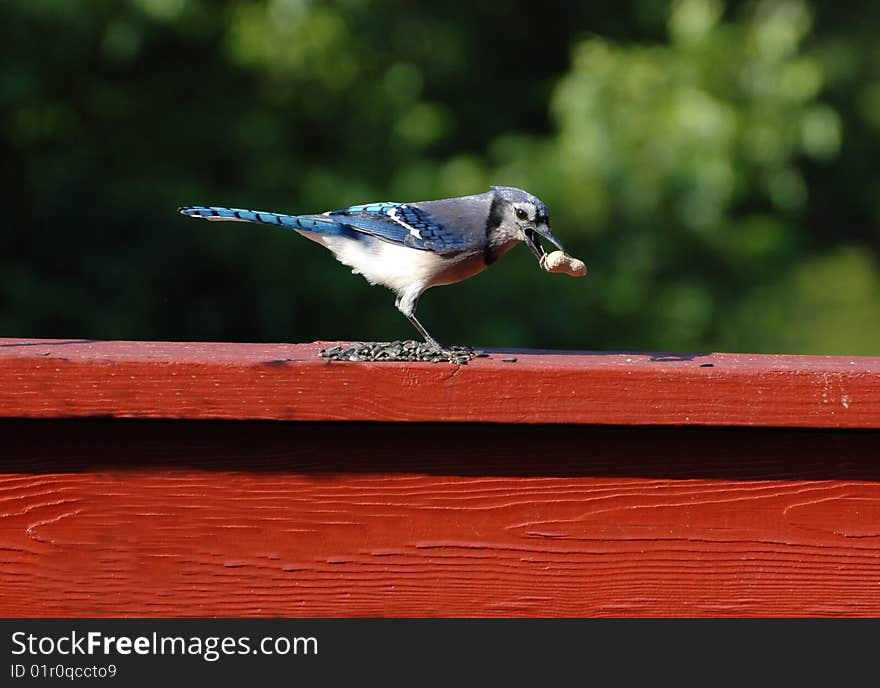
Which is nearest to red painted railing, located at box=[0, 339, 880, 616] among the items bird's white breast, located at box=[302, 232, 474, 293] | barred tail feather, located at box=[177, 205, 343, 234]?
barred tail feather, located at box=[177, 205, 343, 234]

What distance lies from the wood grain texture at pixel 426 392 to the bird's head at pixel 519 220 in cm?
112

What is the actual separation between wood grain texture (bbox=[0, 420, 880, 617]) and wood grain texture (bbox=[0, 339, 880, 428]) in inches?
2.5

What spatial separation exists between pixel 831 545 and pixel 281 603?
0.97 m

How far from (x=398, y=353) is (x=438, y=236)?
0.92 m

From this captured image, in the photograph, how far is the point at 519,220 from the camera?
3412 millimetres

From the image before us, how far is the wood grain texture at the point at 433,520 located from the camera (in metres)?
2.28

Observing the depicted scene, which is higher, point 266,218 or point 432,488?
point 266,218

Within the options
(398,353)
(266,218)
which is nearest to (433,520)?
(398,353)

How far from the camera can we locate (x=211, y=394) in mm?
2232

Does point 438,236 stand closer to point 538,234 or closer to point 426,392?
point 538,234

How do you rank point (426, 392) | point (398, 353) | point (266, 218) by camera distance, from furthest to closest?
point (266, 218) → point (398, 353) → point (426, 392)

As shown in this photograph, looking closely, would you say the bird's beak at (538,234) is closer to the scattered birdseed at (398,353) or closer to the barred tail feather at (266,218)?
the barred tail feather at (266,218)

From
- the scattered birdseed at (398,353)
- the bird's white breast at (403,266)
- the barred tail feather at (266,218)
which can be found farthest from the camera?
the bird's white breast at (403,266)

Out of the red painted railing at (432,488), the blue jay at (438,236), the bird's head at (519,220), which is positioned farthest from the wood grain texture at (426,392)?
the bird's head at (519,220)
